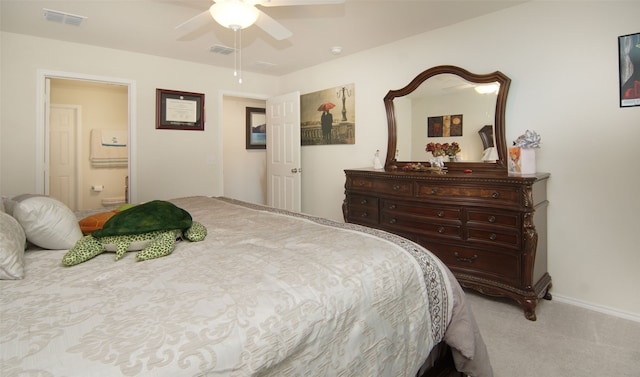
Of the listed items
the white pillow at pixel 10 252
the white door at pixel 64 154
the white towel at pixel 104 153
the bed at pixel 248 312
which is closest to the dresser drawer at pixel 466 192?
the bed at pixel 248 312

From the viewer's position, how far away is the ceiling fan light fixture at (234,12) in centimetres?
200

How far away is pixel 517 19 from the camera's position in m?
2.78

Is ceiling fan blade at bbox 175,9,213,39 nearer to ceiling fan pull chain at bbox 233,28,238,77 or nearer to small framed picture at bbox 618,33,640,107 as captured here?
ceiling fan pull chain at bbox 233,28,238,77

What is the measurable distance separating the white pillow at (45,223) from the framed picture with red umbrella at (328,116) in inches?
129

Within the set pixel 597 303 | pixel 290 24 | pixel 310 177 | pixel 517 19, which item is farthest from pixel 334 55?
pixel 597 303

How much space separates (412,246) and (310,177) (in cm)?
343

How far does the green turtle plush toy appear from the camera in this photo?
50.2 inches

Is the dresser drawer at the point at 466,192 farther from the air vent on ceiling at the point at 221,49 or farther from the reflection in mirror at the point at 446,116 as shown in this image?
the air vent on ceiling at the point at 221,49

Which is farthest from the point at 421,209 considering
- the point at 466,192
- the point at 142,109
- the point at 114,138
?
the point at 114,138

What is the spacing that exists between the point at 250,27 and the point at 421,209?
2401mm

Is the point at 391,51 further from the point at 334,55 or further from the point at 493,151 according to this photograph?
the point at 493,151

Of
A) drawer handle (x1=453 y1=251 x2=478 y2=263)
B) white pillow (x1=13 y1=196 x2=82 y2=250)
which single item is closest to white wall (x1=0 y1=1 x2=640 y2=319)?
drawer handle (x1=453 y1=251 x2=478 y2=263)

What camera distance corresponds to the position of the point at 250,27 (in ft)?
10.6

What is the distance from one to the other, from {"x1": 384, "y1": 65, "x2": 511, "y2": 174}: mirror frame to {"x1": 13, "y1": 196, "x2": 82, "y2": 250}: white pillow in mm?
2895
